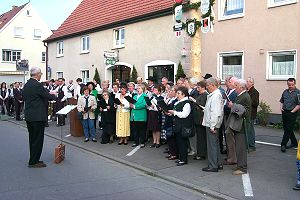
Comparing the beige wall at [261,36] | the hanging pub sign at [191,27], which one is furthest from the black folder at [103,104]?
the beige wall at [261,36]

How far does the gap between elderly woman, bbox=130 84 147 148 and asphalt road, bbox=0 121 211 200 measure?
1.53 metres

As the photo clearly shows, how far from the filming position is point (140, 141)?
10516mm

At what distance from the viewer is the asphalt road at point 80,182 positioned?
19.8 ft

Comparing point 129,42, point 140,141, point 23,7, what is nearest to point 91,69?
point 129,42

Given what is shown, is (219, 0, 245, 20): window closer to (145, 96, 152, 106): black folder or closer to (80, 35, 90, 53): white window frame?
(145, 96, 152, 106): black folder

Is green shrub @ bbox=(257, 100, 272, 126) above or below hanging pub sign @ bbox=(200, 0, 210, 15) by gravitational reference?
below

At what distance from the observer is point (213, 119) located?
725 cm

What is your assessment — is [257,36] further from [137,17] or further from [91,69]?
[91,69]

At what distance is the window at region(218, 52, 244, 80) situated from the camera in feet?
50.5

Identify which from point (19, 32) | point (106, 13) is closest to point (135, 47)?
point (106, 13)

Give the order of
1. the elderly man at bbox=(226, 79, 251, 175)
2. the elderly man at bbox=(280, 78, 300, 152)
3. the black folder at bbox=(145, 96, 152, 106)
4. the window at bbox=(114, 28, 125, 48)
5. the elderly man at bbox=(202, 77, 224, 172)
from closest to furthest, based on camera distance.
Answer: the elderly man at bbox=(226, 79, 251, 175)
the elderly man at bbox=(202, 77, 224, 172)
the elderly man at bbox=(280, 78, 300, 152)
the black folder at bbox=(145, 96, 152, 106)
the window at bbox=(114, 28, 125, 48)

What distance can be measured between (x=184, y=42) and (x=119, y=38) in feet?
21.5

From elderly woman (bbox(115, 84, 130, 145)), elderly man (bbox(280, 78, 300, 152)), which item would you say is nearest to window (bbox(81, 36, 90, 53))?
elderly woman (bbox(115, 84, 130, 145))

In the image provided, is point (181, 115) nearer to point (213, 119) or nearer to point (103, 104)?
point (213, 119)
